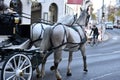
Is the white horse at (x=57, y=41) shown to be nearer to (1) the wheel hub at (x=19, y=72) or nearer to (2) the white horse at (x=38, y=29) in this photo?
(2) the white horse at (x=38, y=29)

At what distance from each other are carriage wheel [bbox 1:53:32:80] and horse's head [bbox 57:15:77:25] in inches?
111

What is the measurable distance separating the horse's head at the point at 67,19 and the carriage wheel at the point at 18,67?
9.22ft

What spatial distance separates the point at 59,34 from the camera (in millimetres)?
10914

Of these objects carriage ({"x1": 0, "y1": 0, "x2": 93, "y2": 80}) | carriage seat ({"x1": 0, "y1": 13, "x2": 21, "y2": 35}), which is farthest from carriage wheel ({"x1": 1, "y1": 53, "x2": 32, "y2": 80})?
carriage seat ({"x1": 0, "y1": 13, "x2": 21, "y2": 35})

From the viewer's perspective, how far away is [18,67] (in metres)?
9.52

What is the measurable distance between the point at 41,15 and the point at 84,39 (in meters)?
33.6

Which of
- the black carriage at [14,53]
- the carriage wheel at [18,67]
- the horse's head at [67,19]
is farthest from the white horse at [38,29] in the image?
the carriage wheel at [18,67]

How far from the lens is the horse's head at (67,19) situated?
1218cm

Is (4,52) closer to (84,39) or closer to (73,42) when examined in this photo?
(73,42)

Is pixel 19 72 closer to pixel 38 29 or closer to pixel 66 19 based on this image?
pixel 38 29

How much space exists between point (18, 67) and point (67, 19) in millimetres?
3314

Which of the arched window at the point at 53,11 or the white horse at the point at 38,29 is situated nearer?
the white horse at the point at 38,29

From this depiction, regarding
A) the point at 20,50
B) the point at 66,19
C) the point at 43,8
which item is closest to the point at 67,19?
the point at 66,19

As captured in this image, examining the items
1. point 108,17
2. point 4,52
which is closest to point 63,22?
point 4,52
